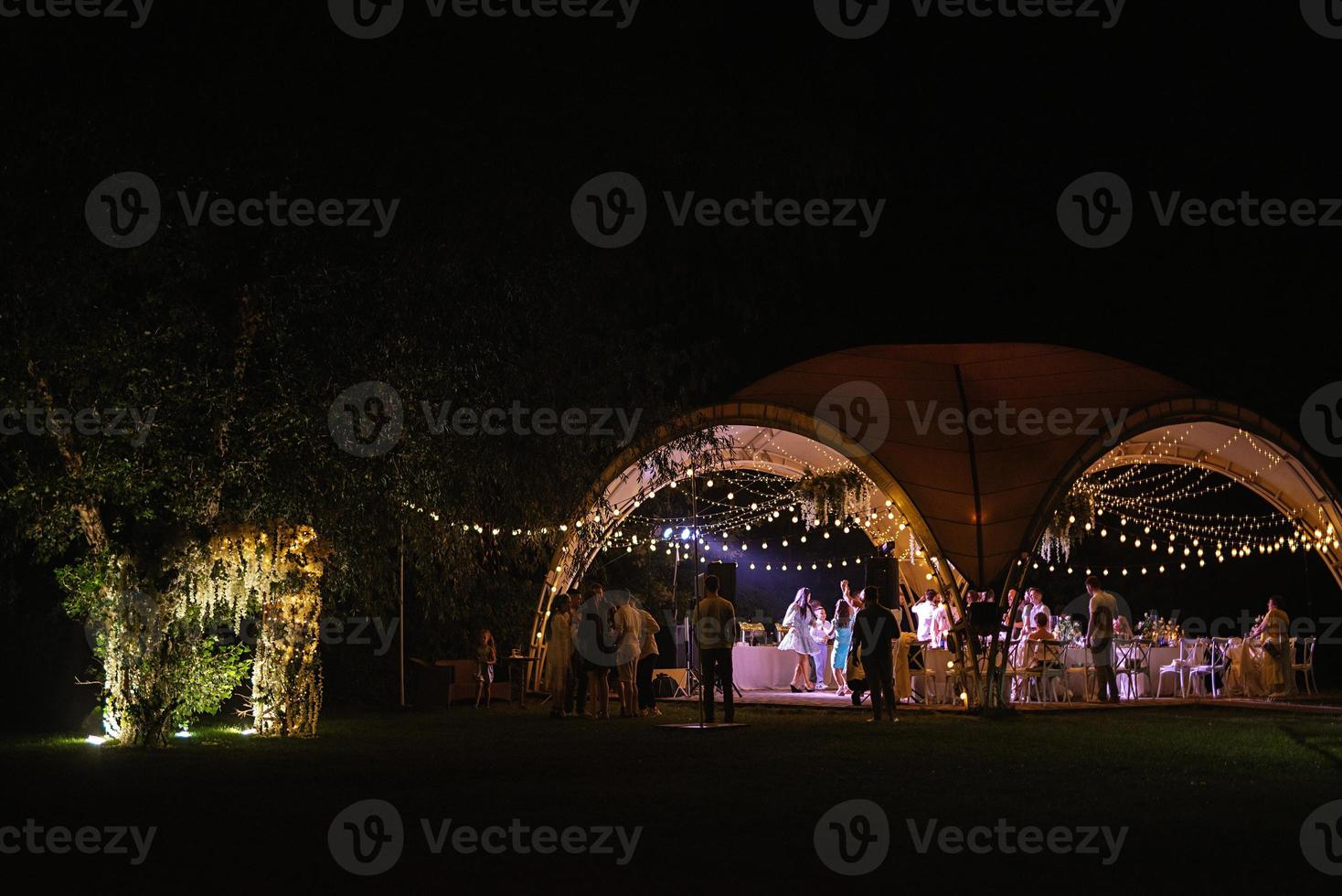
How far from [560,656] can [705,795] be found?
29.7ft

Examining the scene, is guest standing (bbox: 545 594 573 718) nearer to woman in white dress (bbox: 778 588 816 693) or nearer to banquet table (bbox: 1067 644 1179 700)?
woman in white dress (bbox: 778 588 816 693)

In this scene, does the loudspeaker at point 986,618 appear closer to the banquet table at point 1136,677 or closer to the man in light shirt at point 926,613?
the banquet table at point 1136,677

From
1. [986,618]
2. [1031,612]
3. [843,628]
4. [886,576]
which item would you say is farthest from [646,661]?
→ [1031,612]

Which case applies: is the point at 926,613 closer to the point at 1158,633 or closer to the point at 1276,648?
the point at 1158,633

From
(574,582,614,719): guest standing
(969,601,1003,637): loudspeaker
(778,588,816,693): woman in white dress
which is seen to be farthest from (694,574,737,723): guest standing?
(778,588,816,693): woman in white dress

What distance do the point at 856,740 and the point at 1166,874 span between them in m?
6.72

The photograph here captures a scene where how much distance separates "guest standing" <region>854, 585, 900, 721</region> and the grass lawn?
1.59ft

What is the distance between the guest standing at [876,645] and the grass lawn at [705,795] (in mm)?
484

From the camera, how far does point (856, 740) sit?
495 inches

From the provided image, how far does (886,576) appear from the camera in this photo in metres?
22.3

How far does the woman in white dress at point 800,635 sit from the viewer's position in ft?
71.5

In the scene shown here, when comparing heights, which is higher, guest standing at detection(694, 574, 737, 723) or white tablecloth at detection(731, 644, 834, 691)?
guest standing at detection(694, 574, 737, 723)

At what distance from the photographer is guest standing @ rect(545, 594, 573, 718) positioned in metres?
17.2

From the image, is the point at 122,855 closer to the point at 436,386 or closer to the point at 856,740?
the point at 436,386
